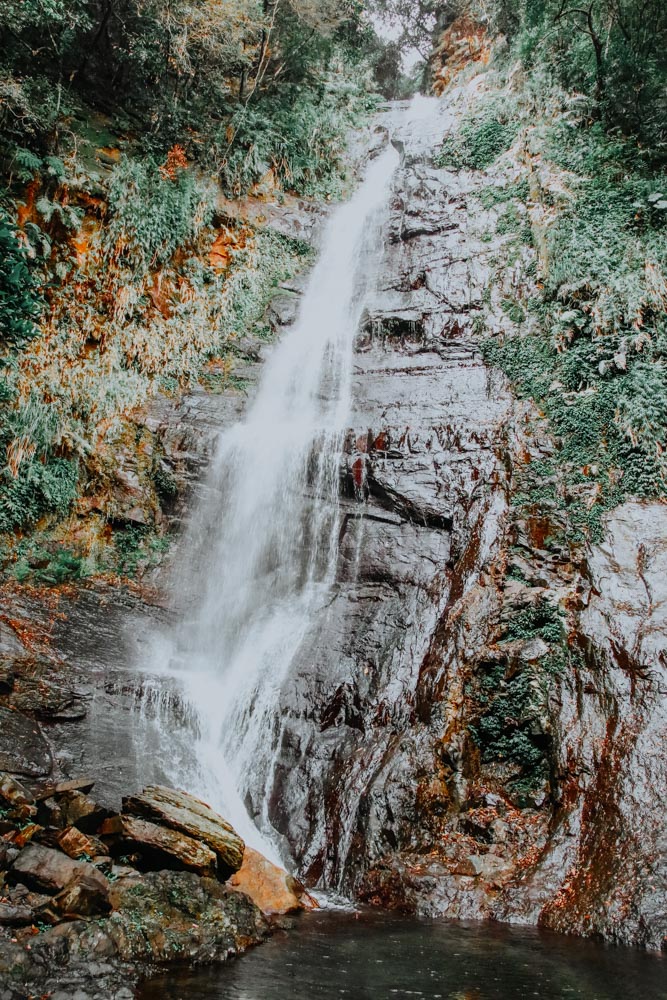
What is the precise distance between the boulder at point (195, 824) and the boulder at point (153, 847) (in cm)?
19

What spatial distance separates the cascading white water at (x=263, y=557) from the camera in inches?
366

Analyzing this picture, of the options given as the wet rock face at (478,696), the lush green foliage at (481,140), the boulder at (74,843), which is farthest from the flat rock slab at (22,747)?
the lush green foliage at (481,140)

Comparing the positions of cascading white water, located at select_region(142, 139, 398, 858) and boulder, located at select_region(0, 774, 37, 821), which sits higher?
cascading white water, located at select_region(142, 139, 398, 858)

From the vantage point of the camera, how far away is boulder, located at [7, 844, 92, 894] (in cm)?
488

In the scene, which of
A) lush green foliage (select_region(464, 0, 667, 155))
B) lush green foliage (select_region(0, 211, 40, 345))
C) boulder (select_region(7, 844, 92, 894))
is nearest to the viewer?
boulder (select_region(7, 844, 92, 894))

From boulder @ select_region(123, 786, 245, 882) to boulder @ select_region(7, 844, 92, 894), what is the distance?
1.12 metres

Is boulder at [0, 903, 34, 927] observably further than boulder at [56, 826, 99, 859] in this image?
No

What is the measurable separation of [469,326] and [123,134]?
1108cm

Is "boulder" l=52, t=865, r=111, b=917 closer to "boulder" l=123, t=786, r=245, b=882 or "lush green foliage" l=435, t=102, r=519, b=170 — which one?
"boulder" l=123, t=786, r=245, b=882

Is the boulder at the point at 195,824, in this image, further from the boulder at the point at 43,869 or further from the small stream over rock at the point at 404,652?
the small stream over rock at the point at 404,652

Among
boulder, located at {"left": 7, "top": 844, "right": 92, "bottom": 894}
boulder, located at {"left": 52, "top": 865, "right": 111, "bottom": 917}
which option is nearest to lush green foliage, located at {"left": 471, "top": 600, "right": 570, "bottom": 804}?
boulder, located at {"left": 52, "top": 865, "right": 111, "bottom": 917}

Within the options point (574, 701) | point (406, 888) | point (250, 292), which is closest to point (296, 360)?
point (250, 292)

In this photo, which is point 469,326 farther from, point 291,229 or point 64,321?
point 64,321

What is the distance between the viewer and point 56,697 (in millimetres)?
8922
